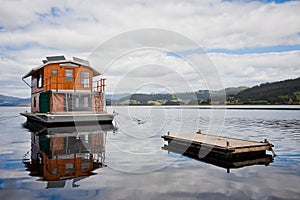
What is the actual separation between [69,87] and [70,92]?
239 cm

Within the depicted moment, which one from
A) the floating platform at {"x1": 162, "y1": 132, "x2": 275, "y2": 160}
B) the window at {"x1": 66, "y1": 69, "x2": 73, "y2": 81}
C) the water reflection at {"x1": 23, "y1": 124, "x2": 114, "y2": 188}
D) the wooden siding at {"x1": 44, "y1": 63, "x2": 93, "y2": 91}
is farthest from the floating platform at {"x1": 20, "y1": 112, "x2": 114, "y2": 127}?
the floating platform at {"x1": 162, "y1": 132, "x2": 275, "y2": 160}

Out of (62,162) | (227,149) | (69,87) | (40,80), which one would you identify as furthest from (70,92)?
(227,149)

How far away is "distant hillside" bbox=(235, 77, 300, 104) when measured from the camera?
134m

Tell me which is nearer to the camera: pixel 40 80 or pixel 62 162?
pixel 62 162

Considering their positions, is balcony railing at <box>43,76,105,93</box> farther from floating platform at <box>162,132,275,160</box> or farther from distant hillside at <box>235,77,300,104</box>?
distant hillside at <box>235,77,300,104</box>

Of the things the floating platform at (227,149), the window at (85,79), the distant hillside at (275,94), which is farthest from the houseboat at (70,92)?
the distant hillside at (275,94)

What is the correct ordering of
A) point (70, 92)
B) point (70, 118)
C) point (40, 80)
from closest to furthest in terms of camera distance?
1. point (70, 118)
2. point (70, 92)
3. point (40, 80)

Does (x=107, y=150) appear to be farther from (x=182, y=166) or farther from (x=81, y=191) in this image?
(x=81, y=191)

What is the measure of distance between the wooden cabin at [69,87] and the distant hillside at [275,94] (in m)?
118

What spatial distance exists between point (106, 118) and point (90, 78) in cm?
608

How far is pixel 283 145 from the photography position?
1792cm

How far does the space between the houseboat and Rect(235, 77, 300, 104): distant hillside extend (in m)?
118

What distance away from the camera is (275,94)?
141375 mm

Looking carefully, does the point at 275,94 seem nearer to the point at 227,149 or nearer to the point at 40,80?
the point at 40,80
